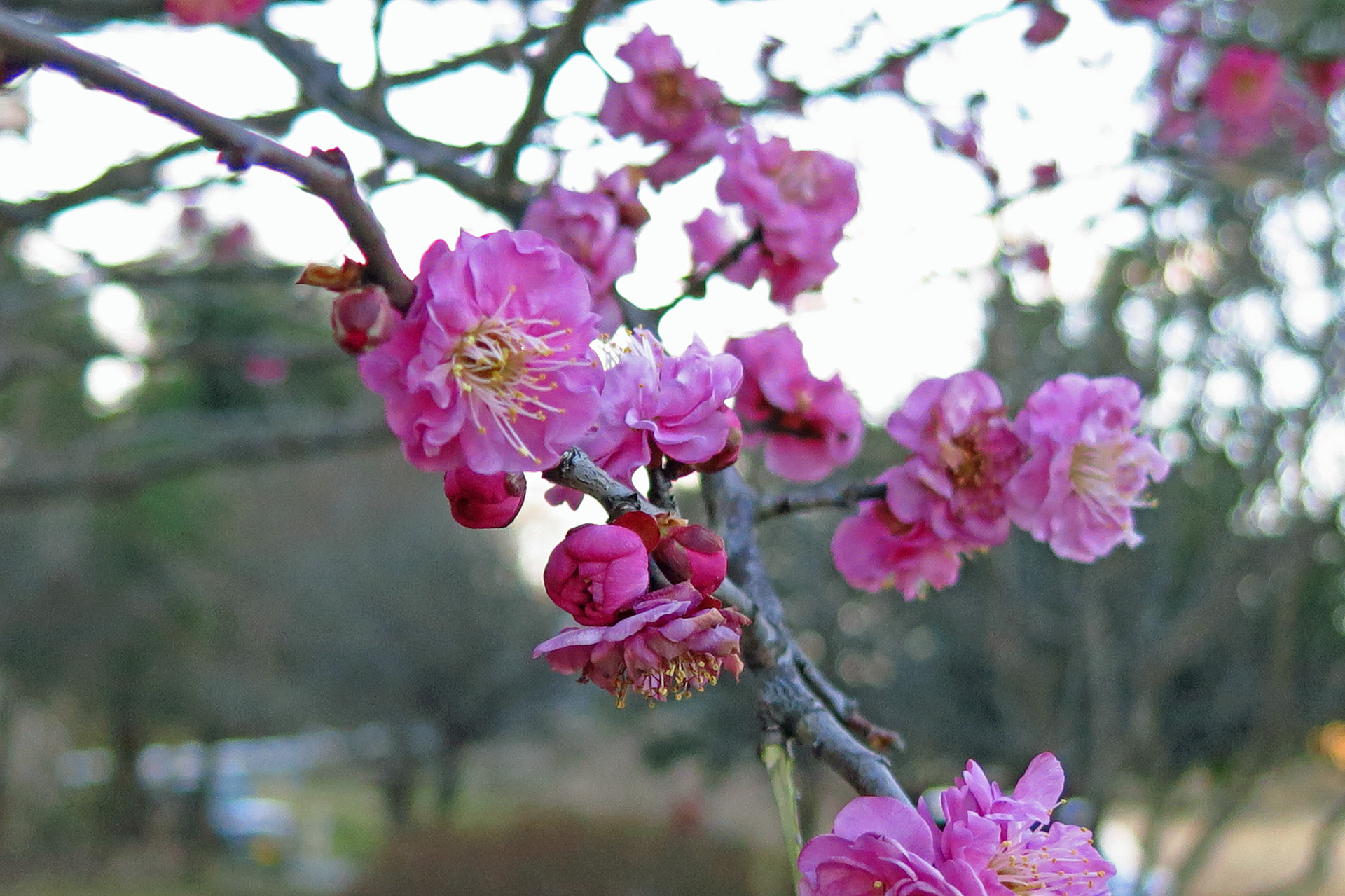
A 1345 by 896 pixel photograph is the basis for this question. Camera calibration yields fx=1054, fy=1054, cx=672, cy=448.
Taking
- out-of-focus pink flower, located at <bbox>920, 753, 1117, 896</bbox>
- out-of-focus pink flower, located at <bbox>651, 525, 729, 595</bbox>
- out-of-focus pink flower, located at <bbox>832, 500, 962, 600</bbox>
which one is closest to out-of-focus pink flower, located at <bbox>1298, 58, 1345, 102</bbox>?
out-of-focus pink flower, located at <bbox>832, 500, 962, 600</bbox>

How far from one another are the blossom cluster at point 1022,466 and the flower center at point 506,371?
48 centimetres

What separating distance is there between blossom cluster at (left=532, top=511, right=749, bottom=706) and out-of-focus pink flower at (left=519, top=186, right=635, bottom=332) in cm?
49

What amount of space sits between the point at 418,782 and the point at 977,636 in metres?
12.1

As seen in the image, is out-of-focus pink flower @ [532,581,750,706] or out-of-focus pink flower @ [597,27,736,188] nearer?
out-of-focus pink flower @ [532,581,750,706]

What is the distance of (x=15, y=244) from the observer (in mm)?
3721

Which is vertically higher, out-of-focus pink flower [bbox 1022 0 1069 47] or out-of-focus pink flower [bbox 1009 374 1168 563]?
out-of-focus pink flower [bbox 1022 0 1069 47]

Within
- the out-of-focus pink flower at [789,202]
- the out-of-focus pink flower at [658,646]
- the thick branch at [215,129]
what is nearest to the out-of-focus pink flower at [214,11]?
the out-of-focus pink flower at [789,202]

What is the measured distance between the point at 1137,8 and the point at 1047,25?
0.67ft

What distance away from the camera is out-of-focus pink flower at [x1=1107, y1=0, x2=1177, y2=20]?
246 centimetres

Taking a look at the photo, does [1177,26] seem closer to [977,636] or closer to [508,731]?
[977,636]

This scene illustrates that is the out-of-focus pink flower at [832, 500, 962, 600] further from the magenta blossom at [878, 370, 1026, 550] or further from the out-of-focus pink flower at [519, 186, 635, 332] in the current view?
the out-of-focus pink flower at [519, 186, 635, 332]

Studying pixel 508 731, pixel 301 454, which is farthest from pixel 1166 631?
pixel 508 731

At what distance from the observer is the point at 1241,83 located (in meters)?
2.99

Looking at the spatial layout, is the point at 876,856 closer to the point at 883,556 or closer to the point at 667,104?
the point at 883,556
